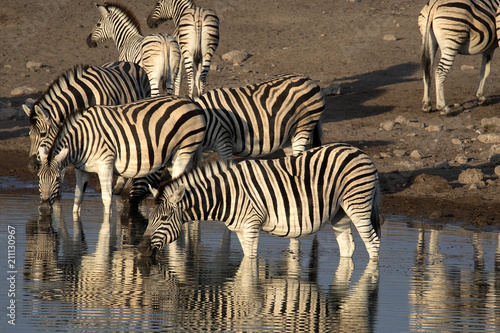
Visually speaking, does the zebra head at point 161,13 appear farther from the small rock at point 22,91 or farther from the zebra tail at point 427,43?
the zebra tail at point 427,43

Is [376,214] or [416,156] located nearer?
[376,214]

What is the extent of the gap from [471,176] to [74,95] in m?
6.30

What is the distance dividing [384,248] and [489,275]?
4.78 feet

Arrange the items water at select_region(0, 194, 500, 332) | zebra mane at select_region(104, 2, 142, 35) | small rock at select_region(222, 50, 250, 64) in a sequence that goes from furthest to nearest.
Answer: small rock at select_region(222, 50, 250, 64) → zebra mane at select_region(104, 2, 142, 35) → water at select_region(0, 194, 500, 332)

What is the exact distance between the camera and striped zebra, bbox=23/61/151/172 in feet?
38.3

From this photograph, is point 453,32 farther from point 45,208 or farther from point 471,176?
point 45,208

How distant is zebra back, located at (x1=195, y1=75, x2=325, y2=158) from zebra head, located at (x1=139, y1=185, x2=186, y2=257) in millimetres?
3280

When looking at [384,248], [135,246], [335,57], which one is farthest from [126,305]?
[335,57]

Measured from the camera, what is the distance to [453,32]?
54.0ft

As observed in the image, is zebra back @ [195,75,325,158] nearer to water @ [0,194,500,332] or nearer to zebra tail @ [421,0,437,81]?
water @ [0,194,500,332]

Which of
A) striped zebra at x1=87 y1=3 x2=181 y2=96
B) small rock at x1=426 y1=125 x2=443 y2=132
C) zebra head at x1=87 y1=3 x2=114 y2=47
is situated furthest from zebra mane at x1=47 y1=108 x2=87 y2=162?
small rock at x1=426 y1=125 x2=443 y2=132

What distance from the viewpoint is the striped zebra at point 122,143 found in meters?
10.3

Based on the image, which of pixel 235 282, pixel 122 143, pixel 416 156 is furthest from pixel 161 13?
pixel 235 282

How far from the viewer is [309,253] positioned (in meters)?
9.17
